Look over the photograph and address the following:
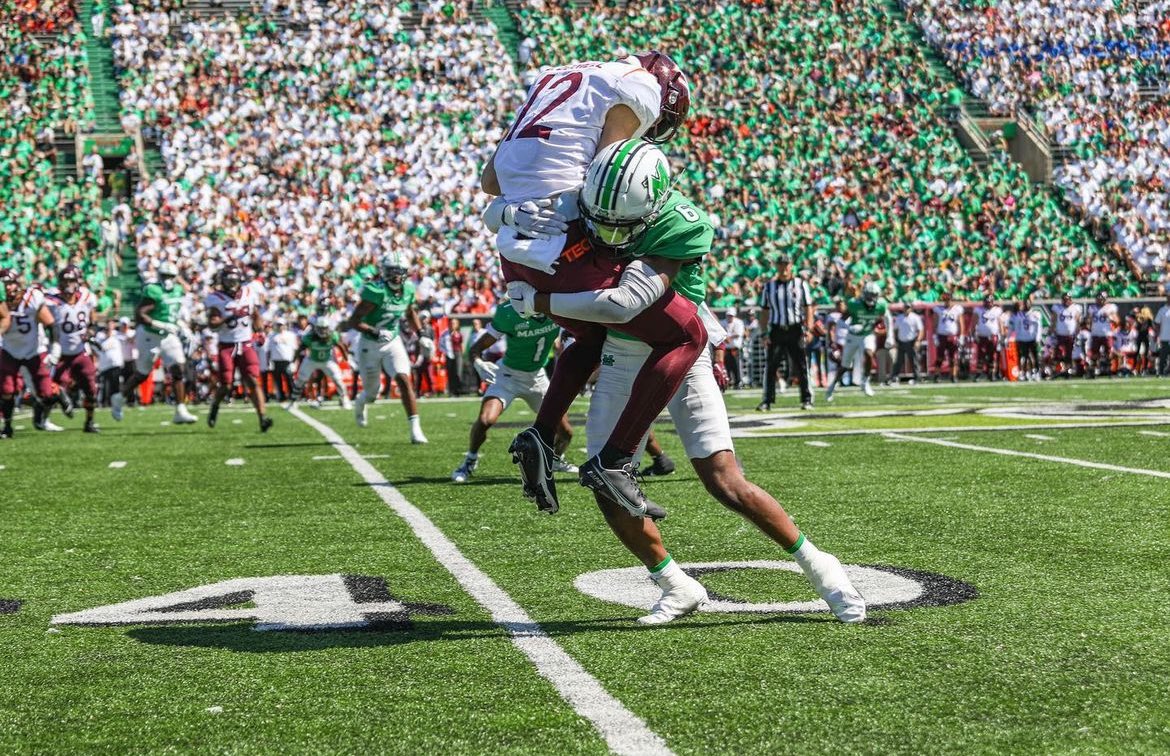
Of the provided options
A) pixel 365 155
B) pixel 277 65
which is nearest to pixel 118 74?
pixel 277 65

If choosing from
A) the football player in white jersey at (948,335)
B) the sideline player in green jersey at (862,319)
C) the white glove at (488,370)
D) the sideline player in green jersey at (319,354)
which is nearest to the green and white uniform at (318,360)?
the sideline player in green jersey at (319,354)

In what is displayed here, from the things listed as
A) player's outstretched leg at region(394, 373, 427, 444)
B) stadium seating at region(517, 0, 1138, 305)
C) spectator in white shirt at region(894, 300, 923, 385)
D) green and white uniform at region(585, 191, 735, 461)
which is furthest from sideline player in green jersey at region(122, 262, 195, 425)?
spectator in white shirt at region(894, 300, 923, 385)

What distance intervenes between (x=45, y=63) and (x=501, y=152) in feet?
103

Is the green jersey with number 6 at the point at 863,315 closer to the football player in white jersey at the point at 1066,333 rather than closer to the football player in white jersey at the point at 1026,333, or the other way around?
the football player in white jersey at the point at 1026,333

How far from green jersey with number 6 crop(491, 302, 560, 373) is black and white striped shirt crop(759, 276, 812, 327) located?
7852 mm

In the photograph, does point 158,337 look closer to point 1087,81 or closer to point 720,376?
point 720,376

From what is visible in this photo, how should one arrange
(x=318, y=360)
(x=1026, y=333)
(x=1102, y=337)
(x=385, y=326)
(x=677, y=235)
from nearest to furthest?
(x=677, y=235) → (x=385, y=326) → (x=318, y=360) → (x=1026, y=333) → (x=1102, y=337)

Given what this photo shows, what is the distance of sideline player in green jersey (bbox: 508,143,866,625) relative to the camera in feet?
14.5

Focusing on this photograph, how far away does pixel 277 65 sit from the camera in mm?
33438

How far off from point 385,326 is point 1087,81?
29.4m

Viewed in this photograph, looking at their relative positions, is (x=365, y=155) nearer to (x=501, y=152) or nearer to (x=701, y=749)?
(x=501, y=152)

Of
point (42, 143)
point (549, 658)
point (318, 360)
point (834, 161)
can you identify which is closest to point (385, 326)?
point (318, 360)

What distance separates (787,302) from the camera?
17.7 metres

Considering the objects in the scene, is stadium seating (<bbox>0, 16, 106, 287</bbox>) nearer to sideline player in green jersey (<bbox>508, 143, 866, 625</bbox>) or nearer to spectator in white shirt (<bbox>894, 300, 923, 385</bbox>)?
spectator in white shirt (<bbox>894, 300, 923, 385</bbox>)
